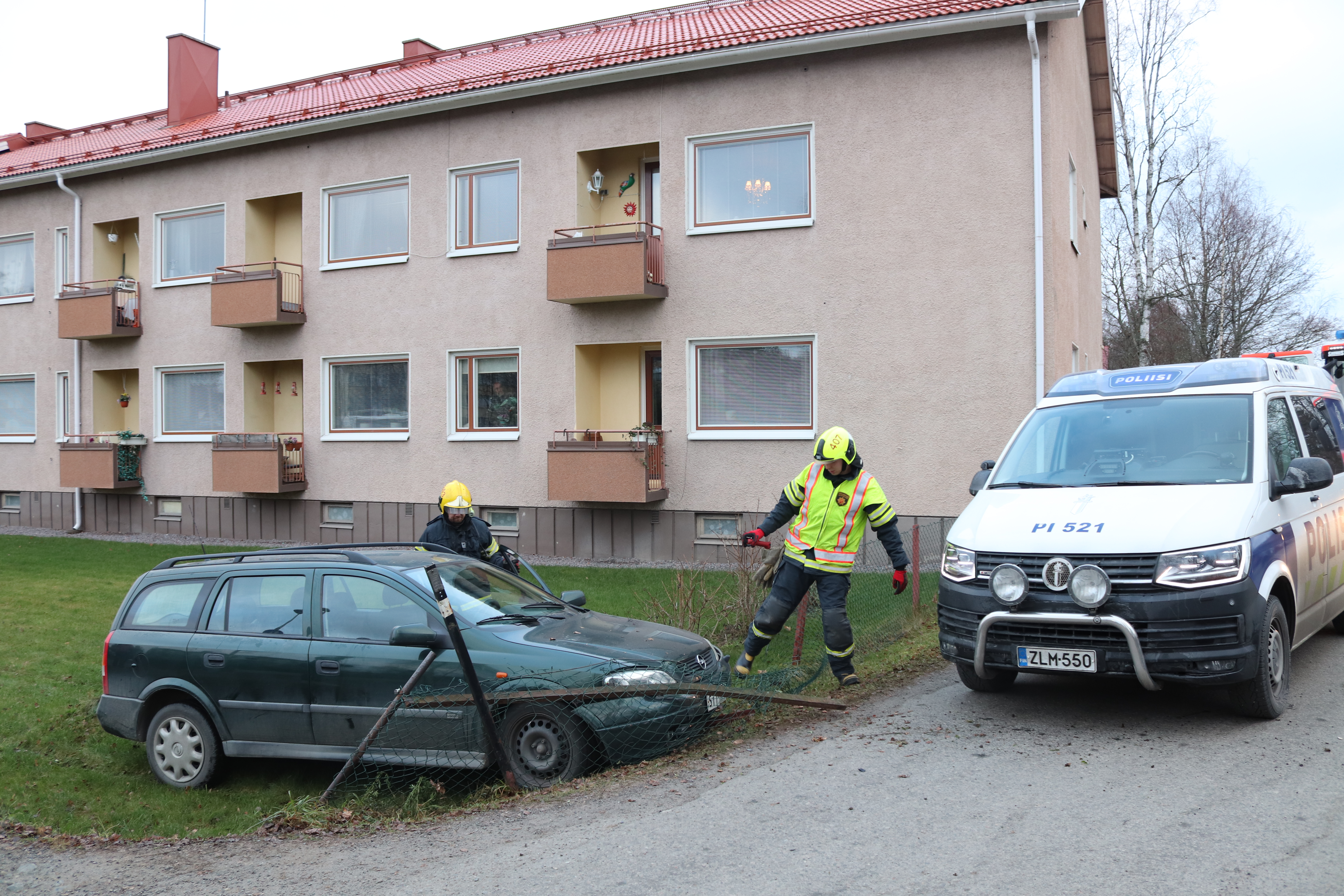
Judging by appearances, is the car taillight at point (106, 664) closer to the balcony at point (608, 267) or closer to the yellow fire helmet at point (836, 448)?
the yellow fire helmet at point (836, 448)

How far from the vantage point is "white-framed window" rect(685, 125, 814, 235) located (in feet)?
50.4

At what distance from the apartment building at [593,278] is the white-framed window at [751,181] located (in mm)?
44

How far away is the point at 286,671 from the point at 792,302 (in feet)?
33.8

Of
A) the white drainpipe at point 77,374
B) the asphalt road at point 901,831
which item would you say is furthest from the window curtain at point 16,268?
the asphalt road at point 901,831

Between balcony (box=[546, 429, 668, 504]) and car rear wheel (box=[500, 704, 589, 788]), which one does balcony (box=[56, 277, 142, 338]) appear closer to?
balcony (box=[546, 429, 668, 504])

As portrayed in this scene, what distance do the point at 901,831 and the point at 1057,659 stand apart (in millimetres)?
1704

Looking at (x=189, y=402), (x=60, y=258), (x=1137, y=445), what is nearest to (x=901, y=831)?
(x=1137, y=445)

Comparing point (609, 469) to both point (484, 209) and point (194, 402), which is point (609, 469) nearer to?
point (484, 209)

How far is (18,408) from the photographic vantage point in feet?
77.4

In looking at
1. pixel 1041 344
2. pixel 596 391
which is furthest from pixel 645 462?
pixel 1041 344

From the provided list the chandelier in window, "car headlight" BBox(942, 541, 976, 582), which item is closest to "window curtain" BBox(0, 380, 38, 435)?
the chandelier in window

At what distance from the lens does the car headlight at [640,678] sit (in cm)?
595

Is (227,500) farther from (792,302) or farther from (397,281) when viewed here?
(792,302)

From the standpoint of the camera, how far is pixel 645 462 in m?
15.4
